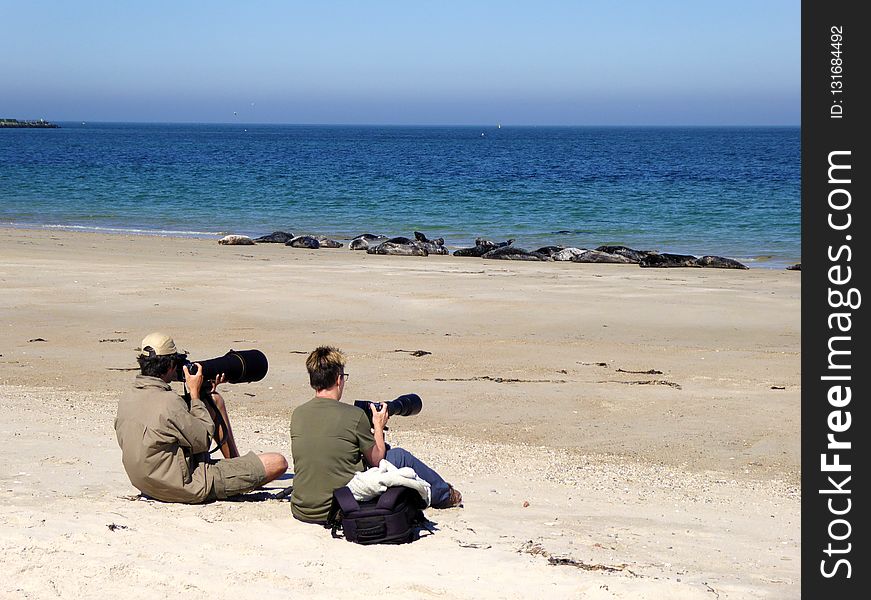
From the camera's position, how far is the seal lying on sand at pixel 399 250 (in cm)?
2511

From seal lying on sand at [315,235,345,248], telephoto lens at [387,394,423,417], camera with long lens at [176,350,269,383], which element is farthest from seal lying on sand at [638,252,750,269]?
camera with long lens at [176,350,269,383]

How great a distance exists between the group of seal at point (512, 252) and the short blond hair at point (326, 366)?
56.4ft

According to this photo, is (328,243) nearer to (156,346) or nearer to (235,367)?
(235,367)

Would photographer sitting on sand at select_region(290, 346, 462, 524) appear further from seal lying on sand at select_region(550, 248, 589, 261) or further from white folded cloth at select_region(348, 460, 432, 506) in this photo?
seal lying on sand at select_region(550, 248, 589, 261)

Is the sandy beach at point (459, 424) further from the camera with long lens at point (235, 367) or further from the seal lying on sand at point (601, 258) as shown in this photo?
the seal lying on sand at point (601, 258)

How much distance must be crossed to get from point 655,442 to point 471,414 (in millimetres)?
1724

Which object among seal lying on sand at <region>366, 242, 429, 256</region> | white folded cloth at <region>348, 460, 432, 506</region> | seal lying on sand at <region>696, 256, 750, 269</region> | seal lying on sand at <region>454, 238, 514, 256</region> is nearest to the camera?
white folded cloth at <region>348, 460, 432, 506</region>

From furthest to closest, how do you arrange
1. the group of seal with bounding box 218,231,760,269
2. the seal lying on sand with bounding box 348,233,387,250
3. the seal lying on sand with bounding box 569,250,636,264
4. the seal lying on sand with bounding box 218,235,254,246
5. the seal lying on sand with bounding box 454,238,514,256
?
the seal lying on sand with bounding box 218,235,254,246 → the seal lying on sand with bounding box 348,233,387,250 → the seal lying on sand with bounding box 454,238,514,256 → the seal lying on sand with bounding box 569,250,636,264 → the group of seal with bounding box 218,231,760,269

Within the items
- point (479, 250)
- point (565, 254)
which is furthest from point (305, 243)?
point (565, 254)

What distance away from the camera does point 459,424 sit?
9.75 meters

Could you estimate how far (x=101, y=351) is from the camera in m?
12.6

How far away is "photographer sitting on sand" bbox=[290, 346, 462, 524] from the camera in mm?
6336
